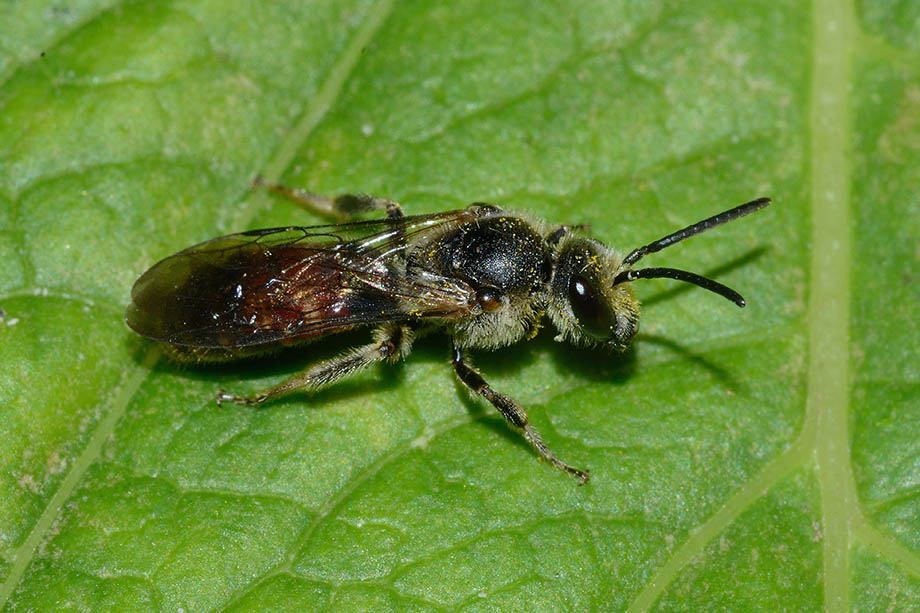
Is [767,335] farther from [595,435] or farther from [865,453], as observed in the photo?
[595,435]

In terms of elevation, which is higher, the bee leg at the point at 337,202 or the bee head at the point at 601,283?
the bee leg at the point at 337,202

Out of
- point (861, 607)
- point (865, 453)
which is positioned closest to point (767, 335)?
point (865, 453)

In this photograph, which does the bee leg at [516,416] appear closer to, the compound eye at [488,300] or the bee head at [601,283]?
the compound eye at [488,300]

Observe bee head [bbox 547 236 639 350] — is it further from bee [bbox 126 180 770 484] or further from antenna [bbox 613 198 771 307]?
antenna [bbox 613 198 771 307]

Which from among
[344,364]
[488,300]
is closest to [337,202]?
[344,364]

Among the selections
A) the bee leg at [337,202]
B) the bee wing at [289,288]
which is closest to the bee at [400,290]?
the bee wing at [289,288]
